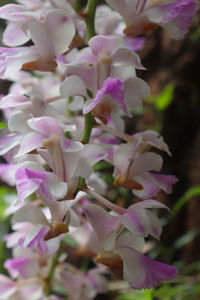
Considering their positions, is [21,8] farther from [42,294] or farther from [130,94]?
[42,294]

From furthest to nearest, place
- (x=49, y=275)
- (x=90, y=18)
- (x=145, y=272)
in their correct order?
(x=49, y=275)
(x=90, y=18)
(x=145, y=272)

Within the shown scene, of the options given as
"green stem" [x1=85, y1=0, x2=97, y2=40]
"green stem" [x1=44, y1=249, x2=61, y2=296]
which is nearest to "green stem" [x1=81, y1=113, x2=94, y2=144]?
"green stem" [x1=85, y1=0, x2=97, y2=40]

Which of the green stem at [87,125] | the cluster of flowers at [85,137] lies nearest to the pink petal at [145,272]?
the cluster of flowers at [85,137]

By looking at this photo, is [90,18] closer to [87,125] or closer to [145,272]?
[87,125]

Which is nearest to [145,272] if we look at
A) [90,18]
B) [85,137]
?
[85,137]

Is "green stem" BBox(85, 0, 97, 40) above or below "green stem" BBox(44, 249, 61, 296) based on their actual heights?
above

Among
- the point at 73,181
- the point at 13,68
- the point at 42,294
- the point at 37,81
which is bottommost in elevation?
the point at 42,294

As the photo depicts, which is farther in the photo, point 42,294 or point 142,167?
point 42,294

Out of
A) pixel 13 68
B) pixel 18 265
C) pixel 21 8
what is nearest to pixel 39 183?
pixel 13 68

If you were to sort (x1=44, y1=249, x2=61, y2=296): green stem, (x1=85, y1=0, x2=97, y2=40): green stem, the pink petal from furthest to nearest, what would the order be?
(x1=44, y1=249, x2=61, y2=296): green stem < (x1=85, y1=0, x2=97, y2=40): green stem < the pink petal

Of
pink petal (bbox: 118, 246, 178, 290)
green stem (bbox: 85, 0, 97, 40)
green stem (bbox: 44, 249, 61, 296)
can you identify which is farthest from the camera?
green stem (bbox: 44, 249, 61, 296)

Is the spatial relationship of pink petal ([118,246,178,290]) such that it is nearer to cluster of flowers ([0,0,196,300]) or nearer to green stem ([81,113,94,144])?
cluster of flowers ([0,0,196,300])
